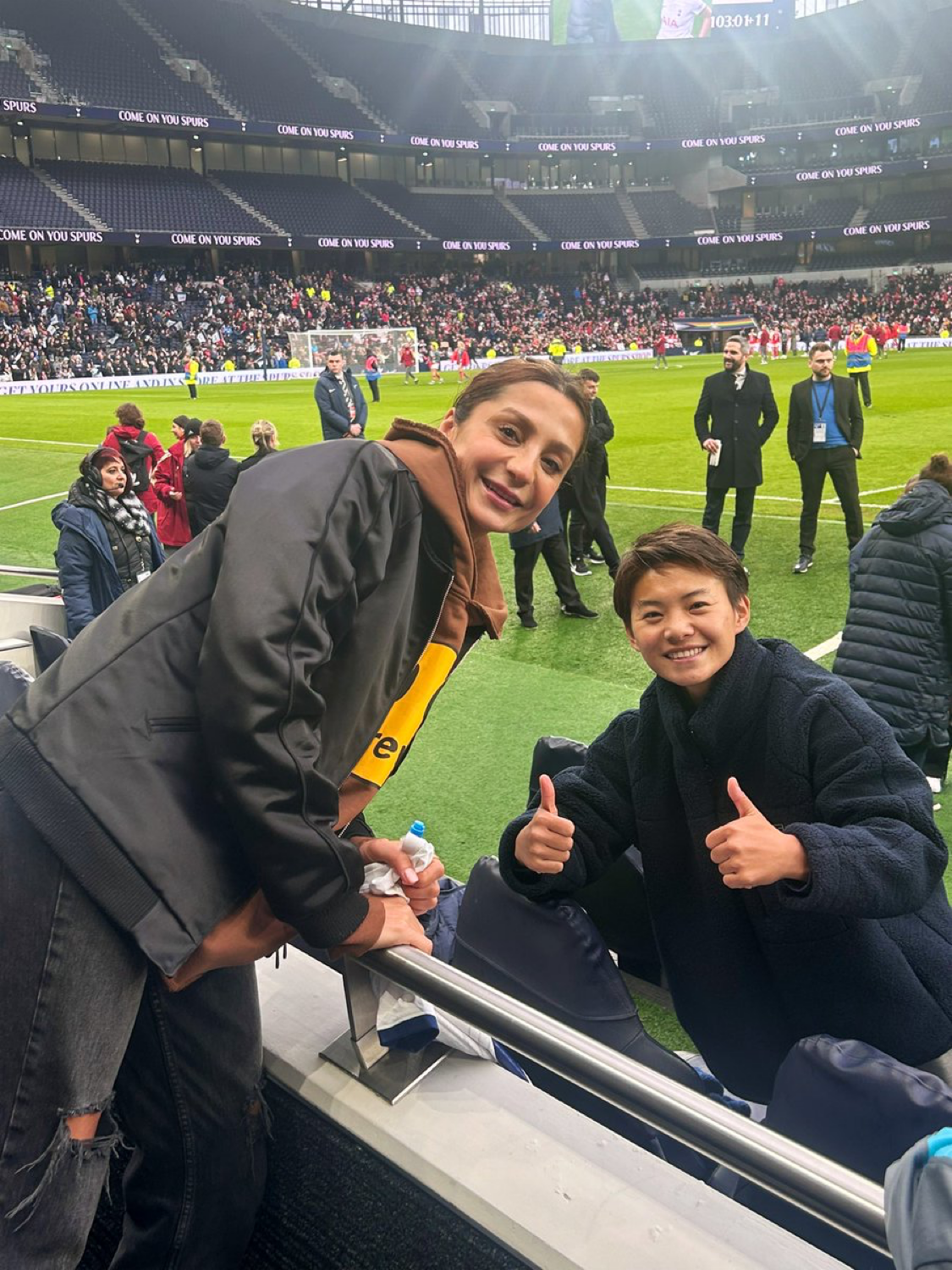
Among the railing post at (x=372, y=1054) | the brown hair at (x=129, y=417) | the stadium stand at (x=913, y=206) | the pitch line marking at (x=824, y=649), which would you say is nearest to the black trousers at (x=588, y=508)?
the pitch line marking at (x=824, y=649)

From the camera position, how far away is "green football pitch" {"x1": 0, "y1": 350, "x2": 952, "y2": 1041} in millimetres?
5633

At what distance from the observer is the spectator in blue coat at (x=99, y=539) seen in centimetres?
632

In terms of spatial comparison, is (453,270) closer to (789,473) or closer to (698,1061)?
(789,473)

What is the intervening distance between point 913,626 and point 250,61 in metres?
62.0

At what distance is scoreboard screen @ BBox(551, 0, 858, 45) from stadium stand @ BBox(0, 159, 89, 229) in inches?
1708

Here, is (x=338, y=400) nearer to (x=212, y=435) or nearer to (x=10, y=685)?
(x=212, y=435)

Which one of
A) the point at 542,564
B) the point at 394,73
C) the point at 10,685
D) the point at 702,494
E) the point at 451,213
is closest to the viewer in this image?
the point at 10,685

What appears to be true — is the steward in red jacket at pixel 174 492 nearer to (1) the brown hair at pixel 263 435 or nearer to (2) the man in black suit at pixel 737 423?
(1) the brown hair at pixel 263 435

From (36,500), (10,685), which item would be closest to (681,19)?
(36,500)

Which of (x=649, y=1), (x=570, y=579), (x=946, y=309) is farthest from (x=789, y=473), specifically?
(x=649, y=1)

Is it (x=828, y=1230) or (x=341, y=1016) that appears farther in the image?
(x=341, y=1016)

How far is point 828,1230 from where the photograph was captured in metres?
1.66

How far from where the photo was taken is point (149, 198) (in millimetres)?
48469

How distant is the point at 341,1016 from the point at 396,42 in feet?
238
